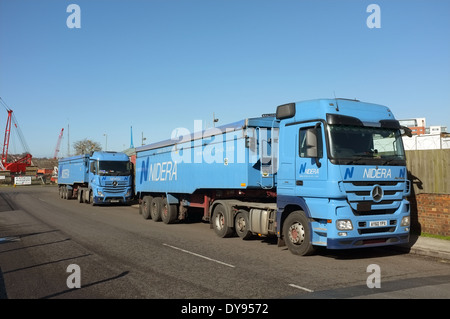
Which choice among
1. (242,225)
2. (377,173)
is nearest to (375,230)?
(377,173)

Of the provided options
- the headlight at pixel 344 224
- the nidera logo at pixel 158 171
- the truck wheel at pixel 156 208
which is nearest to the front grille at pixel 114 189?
the nidera logo at pixel 158 171

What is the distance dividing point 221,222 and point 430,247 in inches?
227

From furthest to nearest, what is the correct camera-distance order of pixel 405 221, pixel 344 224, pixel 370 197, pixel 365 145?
pixel 405 221 → pixel 365 145 → pixel 370 197 → pixel 344 224

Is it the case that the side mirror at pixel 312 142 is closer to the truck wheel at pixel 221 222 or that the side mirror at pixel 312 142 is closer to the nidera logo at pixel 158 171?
the truck wheel at pixel 221 222

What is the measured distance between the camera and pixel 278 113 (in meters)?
9.55

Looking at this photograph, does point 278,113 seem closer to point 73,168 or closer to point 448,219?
point 448,219

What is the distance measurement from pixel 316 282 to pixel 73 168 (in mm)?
28823

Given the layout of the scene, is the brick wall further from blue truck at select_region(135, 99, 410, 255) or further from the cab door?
the cab door

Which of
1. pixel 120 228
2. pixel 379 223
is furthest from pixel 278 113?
pixel 120 228

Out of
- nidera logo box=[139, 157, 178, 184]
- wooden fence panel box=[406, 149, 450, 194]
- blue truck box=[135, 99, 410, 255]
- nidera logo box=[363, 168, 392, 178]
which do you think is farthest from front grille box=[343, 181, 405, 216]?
nidera logo box=[139, 157, 178, 184]

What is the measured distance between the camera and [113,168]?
997 inches

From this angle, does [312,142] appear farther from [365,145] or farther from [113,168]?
[113,168]

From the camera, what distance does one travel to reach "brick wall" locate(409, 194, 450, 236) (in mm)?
10633

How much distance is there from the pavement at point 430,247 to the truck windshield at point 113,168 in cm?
1931
